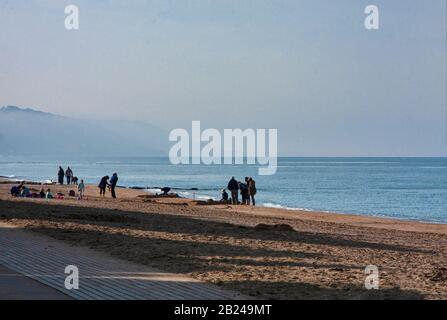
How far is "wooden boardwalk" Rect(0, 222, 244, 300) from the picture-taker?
1010 cm

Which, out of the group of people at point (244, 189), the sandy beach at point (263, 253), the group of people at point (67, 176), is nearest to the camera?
the sandy beach at point (263, 253)

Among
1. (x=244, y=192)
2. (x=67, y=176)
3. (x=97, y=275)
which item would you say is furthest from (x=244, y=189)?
(x=97, y=275)

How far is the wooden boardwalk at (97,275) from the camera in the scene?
10.1m

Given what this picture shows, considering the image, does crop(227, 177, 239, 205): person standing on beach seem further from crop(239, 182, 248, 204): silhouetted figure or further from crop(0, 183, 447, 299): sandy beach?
crop(0, 183, 447, 299): sandy beach

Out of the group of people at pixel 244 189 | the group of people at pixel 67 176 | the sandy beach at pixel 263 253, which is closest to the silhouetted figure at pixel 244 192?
the group of people at pixel 244 189

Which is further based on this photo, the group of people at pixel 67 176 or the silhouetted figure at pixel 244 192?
the group of people at pixel 67 176

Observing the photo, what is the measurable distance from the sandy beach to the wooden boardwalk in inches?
17.6

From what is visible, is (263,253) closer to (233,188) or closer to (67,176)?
(233,188)

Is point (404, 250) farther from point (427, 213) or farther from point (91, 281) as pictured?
point (427, 213)

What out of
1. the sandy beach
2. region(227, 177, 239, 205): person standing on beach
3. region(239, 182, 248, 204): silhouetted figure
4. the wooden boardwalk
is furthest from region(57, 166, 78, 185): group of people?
the wooden boardwalk

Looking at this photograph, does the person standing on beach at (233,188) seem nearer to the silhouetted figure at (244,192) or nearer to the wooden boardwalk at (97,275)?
the silhouetted figure at (244,192)

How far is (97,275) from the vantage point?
1171 centimetres

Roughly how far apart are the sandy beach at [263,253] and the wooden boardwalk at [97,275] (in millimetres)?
448
